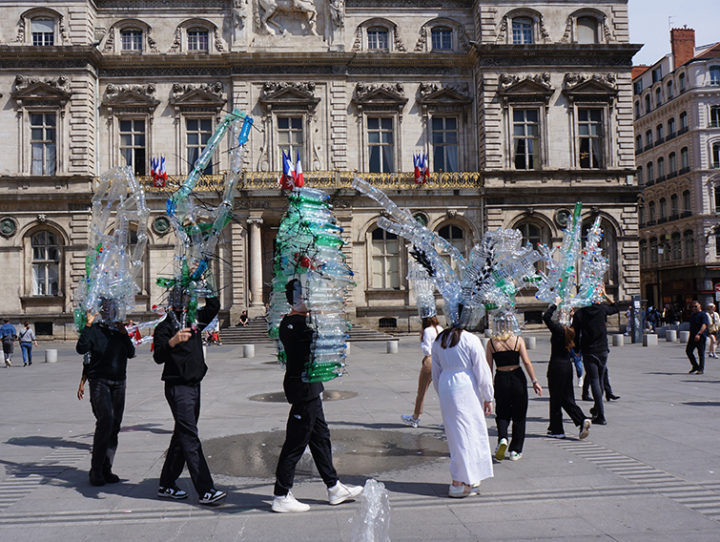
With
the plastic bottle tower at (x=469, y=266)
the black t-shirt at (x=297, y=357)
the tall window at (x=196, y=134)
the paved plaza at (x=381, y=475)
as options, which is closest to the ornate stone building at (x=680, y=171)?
the tall window at (x=196, y=134)

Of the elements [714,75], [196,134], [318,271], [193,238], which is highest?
[714,75]

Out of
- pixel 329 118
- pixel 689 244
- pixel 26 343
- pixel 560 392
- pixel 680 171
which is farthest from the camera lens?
Result: pixel 680 171

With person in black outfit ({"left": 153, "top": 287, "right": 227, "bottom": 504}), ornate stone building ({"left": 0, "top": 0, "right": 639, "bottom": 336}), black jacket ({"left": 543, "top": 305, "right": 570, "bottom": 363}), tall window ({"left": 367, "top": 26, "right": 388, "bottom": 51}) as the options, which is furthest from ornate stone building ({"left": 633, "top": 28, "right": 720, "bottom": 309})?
person in black outfit ({"left": 153, "top": 287, "right": 227, "bottom": 504})

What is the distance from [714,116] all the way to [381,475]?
185ft

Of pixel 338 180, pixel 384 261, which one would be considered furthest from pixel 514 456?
pixel 384 261

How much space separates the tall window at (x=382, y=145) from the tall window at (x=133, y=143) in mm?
11992

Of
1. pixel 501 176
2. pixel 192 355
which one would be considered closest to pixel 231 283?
pixel 501 176

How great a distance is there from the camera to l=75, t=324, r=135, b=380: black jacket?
27.7ft

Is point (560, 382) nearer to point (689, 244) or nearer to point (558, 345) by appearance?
point (558, 345)

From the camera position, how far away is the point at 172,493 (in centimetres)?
755

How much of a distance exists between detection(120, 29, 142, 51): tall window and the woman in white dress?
34.1 m

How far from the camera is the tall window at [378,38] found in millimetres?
37781

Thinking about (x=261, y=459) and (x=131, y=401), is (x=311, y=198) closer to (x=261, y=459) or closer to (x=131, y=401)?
(x=261, y=459)

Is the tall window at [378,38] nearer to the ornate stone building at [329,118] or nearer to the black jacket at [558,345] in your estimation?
the ornate stone building at [329,118]
